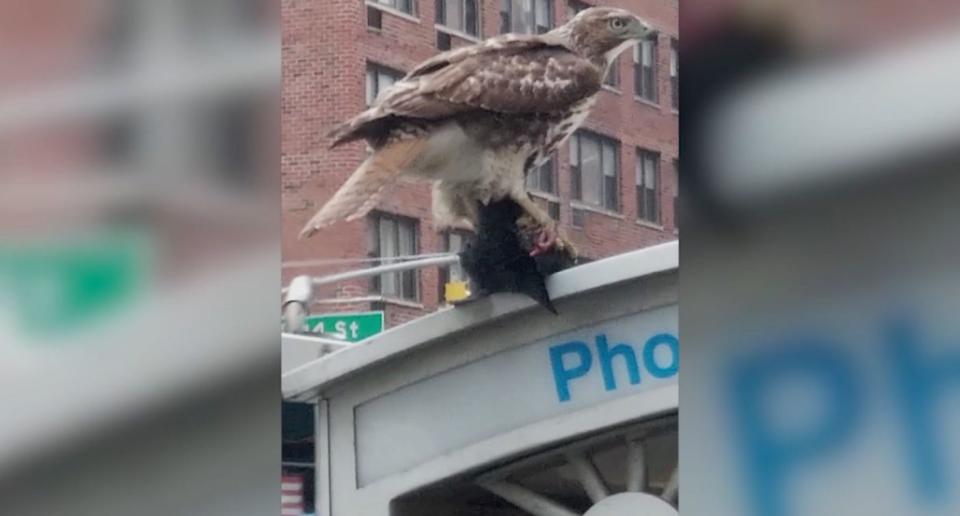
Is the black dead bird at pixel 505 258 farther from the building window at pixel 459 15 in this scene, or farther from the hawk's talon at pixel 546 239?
the building window at pixel 459 15

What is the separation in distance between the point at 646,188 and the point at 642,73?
0.20 metres

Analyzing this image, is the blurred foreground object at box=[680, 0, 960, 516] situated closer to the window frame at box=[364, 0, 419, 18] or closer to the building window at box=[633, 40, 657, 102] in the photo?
the building window at box=[633, 40, 657, 102]

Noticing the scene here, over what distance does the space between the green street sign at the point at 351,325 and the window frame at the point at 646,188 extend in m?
0.49

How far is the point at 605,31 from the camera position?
10.0 feet

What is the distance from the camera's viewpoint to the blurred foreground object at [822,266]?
122 inches

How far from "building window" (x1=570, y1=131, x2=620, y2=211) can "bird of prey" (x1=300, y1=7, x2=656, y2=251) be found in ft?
0.12

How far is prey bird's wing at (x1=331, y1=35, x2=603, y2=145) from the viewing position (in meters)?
3.07

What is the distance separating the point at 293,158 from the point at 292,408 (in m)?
0.44

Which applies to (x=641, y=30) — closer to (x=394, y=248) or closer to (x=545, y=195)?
(x=545, y=195)

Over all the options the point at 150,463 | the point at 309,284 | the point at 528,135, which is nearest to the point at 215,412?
the point at 150,463

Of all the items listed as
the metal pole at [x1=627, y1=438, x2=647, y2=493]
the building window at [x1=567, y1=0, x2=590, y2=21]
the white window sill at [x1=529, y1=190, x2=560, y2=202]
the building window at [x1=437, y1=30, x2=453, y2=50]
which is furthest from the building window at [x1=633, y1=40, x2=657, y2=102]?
the metal pole at [x1=627, y1=438, x2=647, y2=493]

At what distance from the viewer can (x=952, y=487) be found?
3.11 m

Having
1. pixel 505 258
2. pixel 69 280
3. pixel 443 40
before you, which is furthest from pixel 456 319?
pixel 69 280

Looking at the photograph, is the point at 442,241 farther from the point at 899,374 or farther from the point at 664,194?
the point at 899,374
